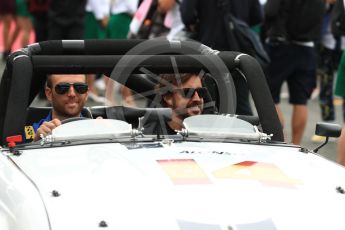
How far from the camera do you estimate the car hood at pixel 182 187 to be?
4523mm

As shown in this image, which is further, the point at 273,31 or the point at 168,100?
the point at 273,31

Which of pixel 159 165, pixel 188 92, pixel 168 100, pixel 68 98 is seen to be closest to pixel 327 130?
pixel 188 92

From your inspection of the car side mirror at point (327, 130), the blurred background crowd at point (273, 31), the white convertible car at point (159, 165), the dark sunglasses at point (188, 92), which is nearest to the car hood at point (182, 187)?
the white convertible car at point (159, 165)

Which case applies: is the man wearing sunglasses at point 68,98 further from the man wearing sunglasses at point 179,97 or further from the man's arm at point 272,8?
the man's arm at point 272,8

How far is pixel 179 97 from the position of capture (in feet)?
20.5

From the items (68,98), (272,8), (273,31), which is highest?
(68,98)

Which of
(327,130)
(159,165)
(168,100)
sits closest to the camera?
(159,165)

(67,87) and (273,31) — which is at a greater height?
(67,87)

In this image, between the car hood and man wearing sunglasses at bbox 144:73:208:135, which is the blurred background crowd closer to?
man wearing sunglasses at bbox 144:73:208:135

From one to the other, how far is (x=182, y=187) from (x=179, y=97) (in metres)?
1.54

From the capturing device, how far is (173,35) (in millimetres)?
11047

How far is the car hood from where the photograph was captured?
14.8 feet

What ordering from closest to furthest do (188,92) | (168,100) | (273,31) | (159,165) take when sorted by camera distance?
(159,165)
(188,92)
(168,100)
(273,31)

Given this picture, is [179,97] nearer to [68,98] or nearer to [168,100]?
[168,100]
